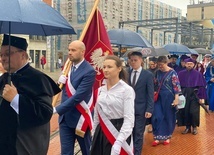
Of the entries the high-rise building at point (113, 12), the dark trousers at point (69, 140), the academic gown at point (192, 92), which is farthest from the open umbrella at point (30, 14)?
the high-rise building at point (113, 12)

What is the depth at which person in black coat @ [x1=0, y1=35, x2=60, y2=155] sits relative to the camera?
273 centimetres

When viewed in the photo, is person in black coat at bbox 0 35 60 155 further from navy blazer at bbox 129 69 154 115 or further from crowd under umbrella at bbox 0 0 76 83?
navy blazer at bbox 129 69 154 115

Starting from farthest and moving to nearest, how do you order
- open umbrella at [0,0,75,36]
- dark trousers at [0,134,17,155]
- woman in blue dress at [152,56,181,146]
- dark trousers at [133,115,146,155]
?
woman in blue dress at [152,56,181,146]
dark trousers at [133,115,146,155]
dark trousers at [0,134,17,155]
open umbrella at [0,0,75,36]

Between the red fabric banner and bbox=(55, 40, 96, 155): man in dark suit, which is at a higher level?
the red fabric banner

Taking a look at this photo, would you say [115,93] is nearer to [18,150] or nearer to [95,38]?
[18,150]

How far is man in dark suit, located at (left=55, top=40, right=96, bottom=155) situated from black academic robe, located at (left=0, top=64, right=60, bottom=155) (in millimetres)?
1406

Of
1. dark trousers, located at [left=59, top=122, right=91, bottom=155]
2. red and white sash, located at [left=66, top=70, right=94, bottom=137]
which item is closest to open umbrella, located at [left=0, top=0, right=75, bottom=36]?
red and white sash, located at [left=66, top=70, right=94, bottom=137]

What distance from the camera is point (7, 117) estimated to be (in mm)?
2836

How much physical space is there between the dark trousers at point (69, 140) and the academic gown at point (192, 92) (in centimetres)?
370

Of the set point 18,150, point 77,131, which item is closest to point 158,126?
point 77,131

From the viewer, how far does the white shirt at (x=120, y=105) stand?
3484 mm

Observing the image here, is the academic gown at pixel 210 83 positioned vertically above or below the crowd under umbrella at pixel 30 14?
below

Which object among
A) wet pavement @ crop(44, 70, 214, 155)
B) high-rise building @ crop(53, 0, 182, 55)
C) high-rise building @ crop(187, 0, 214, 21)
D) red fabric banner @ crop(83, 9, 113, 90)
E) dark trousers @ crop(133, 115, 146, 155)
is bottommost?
wet pavement @ crop(44, 70, 214, 155)

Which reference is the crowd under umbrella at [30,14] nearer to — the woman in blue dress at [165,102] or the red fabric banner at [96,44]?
the red fabric banner at [96,44]
